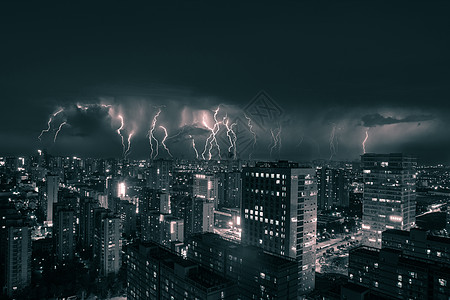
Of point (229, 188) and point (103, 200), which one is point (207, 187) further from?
point (103, 200)

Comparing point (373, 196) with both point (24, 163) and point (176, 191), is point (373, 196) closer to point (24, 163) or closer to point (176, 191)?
point (176, 191)

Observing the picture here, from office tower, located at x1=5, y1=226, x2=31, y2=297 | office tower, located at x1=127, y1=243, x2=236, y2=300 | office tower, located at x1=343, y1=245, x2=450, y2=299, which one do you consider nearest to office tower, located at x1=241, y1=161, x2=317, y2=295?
office tower, located at x1=343, y1=245, x2=450, y2=299

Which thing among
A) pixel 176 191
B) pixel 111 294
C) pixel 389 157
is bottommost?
pixel 111 294

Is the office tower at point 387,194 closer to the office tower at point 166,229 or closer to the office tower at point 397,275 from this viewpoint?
the office tower at point 397,275

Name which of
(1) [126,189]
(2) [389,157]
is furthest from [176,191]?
(2) [389,157]

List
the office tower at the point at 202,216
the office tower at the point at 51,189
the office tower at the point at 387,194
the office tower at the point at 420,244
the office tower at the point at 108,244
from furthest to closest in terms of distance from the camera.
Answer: the office tower at the point at 51,189 → the office tower at the point at 202,216 → the office tower at the point at 387,194 → the office tower at the point at 108,244 → the office tower at the point at 420,244

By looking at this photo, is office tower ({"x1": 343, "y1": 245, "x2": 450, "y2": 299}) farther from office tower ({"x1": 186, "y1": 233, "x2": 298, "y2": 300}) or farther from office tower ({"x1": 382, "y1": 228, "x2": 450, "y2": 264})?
office tower ({"x1": 382, "y1": 228, "x2": 450, "y2": 264})

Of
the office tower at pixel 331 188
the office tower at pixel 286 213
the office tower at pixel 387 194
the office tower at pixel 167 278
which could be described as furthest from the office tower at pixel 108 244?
the office tower at pixel 331 188
